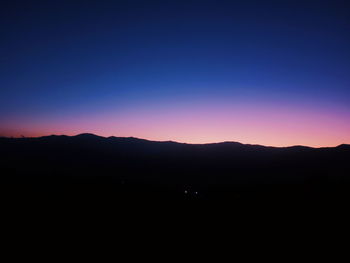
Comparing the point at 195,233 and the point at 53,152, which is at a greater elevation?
the point at 53,152

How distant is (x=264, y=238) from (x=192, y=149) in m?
59.5

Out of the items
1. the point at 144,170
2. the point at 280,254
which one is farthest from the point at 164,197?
the point at 144,170

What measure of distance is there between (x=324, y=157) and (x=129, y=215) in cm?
5328

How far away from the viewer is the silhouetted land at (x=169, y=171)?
26.8 meters

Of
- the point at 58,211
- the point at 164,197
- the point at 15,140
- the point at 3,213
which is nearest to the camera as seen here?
the point at 3,213

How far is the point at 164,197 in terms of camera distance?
2661 cm

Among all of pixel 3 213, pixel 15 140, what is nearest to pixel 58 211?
pixel 3 213

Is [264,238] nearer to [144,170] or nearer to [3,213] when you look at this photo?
[3,213]

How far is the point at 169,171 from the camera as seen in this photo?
5372 centimetres

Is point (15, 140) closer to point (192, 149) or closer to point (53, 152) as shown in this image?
point (53, 152)

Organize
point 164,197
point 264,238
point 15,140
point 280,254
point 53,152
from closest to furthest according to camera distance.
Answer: point 280,254
point 264,238
point 164,197
point 53,152
point 15,140

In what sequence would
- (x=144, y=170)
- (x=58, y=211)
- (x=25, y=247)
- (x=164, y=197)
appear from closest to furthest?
(x=25, y=247), (x=58, y=211), (x=164, y=197), (x=144, y=170)

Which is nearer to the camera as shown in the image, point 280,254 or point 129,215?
point 280,254

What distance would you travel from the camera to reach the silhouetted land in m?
26.8
